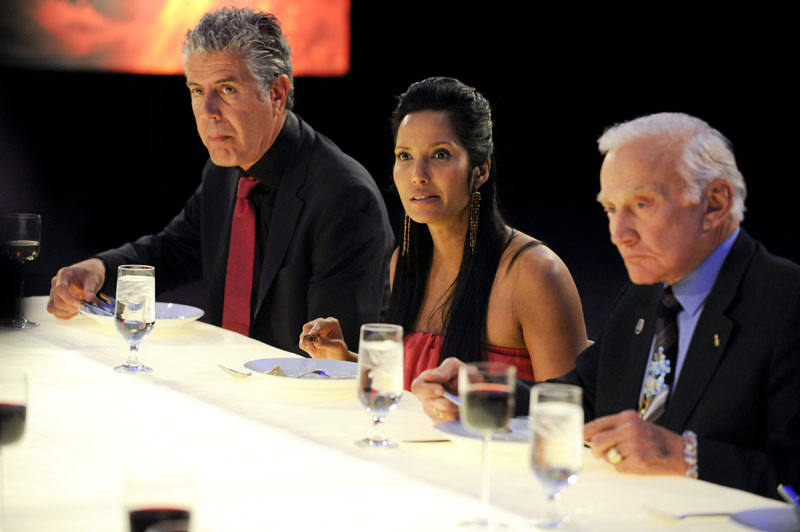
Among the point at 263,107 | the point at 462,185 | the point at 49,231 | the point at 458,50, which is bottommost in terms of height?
the point at 49,231

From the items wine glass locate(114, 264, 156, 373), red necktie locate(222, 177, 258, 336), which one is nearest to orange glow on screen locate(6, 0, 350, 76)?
red necktie locate(222, 177, 258, 336)

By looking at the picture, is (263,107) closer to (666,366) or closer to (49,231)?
(666,366)

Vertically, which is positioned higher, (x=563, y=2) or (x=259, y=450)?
(x=563, y=2)

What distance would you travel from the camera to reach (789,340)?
1700mm

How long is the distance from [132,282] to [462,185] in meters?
1.01

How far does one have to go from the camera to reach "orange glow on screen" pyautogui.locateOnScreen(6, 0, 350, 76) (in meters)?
6.68

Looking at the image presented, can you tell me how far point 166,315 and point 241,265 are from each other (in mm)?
619

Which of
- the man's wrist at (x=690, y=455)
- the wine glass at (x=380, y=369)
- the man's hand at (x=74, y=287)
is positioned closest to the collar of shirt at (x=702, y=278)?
the man's wrist at (x=690, y=455)

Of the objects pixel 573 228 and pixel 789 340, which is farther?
pixel 573 228

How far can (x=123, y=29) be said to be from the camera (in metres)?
→ 6.90

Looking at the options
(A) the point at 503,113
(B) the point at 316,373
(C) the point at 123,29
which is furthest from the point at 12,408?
(A) the point at 503,113

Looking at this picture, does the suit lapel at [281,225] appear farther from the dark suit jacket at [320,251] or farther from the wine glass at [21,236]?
the wine glass at [21,236]

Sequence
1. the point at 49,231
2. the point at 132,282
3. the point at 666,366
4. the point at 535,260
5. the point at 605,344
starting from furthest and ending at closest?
the point at 49,231, the point at 535,260, the point at 132,282, the point at 605,344, the point at 666,366

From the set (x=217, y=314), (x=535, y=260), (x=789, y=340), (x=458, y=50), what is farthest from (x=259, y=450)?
(x=458, y=50)
